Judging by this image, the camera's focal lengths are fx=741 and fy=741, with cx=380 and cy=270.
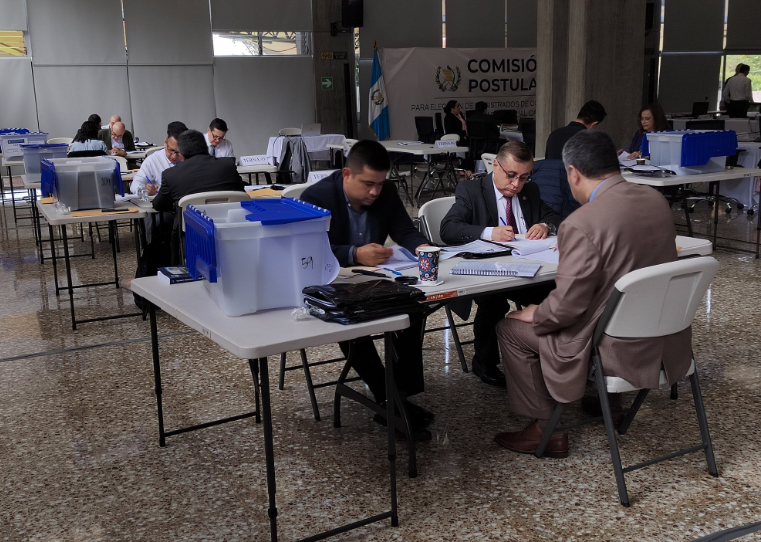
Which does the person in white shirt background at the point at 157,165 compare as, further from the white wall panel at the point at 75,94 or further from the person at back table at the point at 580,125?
the white wall panel at the point at 75,94

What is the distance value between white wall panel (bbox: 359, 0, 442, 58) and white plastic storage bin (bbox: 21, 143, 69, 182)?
934 cm

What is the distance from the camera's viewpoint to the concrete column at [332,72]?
1438 cm

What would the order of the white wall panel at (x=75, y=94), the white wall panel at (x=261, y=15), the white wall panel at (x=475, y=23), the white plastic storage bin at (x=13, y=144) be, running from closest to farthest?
the white plastic storage bin at (x=13, y=144), the white wall panel at (x=75, y=94), the white wall panel at (x=261, y=15), the white wall panel at (x=475, y=23)

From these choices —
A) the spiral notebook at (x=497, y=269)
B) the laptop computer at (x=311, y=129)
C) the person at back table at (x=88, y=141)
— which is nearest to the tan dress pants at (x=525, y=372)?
the spiral notebook at (x=497, y=269)

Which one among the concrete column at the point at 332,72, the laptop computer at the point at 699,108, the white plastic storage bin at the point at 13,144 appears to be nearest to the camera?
the white plastic storage bin at the point at 13,144

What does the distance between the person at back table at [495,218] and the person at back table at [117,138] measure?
19.7 feet

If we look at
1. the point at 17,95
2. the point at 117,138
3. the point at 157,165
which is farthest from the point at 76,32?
the point at 157,165

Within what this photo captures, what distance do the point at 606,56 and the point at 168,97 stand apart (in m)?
8.00

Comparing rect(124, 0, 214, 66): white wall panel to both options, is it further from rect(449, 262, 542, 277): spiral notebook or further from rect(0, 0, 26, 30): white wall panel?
rect(449, 262, 542, 277): spiral notebook

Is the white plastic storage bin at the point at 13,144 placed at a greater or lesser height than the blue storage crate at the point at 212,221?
greater

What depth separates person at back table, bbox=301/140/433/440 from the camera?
3051 millimetres

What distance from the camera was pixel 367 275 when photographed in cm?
283

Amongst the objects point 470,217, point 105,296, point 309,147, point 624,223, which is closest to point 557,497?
point 624,223

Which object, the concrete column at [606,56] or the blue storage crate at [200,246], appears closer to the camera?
the blue storage crate at [200,246]
